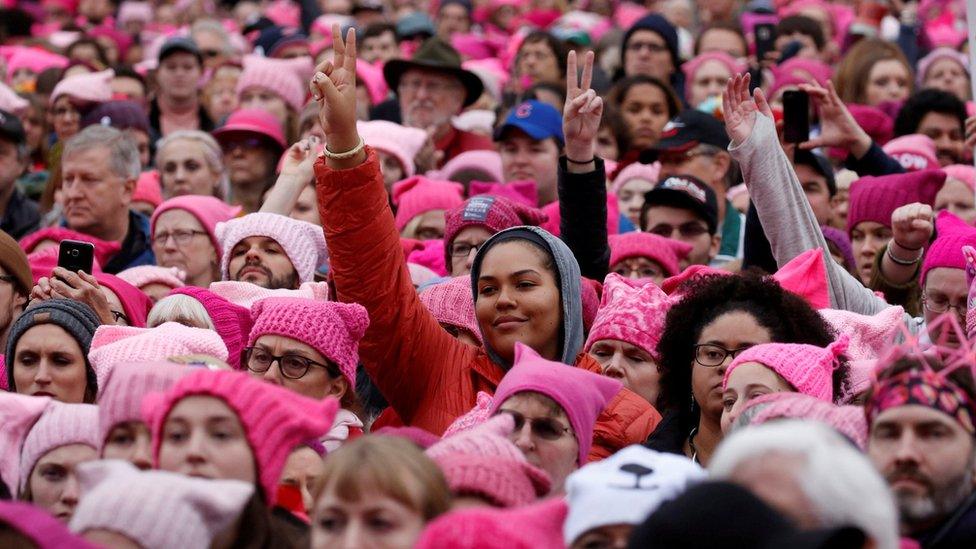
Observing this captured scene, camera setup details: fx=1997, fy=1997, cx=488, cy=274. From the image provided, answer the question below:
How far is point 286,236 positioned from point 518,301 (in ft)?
6.77

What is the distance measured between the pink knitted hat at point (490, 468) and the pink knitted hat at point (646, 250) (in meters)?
2.94

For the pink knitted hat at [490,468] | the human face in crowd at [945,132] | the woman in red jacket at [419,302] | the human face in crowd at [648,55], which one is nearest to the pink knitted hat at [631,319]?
the woman in red jacket at [419,302]

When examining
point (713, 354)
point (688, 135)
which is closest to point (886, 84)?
point (688, 135)

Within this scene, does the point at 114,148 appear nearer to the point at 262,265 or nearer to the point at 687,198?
the point at 262,265

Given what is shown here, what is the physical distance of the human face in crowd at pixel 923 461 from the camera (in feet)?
16.9

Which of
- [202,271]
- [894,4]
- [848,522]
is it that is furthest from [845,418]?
[894,4]

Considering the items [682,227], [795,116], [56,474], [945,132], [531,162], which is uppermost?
[795,116]

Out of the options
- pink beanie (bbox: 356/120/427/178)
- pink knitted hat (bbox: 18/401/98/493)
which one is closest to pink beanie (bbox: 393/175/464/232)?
pink beanie (bbox: 356/120/427/178)

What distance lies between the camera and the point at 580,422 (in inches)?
240

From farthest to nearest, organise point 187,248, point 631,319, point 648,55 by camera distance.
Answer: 1. point 648,55
2. point 187,248
3. point 631,319

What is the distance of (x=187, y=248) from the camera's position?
31.1 ft

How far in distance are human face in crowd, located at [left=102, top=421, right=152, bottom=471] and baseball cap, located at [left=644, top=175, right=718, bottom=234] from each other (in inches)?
160

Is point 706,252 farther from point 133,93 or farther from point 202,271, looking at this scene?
point 133,93

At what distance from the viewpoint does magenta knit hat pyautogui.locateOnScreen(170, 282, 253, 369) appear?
7734mm
